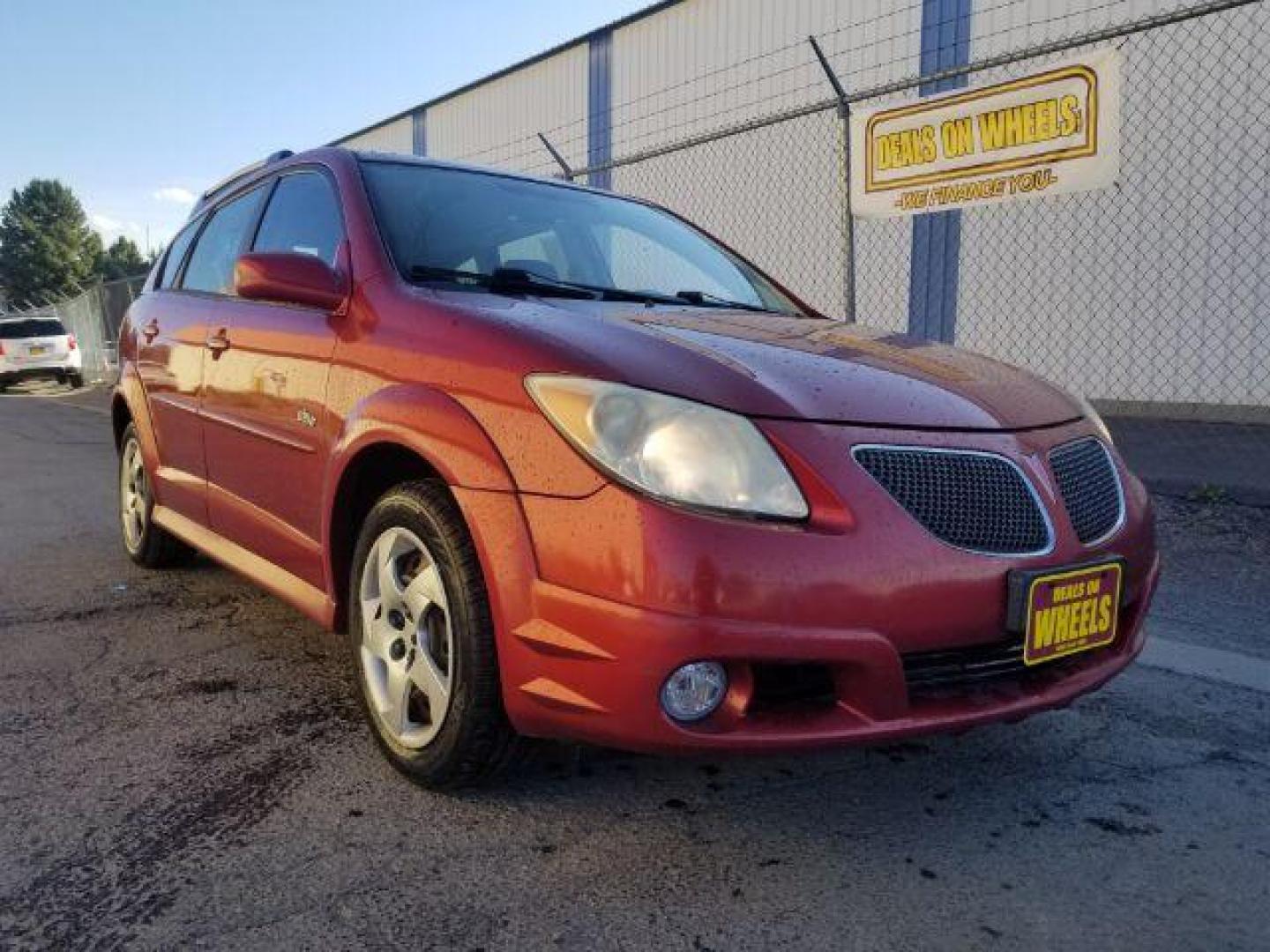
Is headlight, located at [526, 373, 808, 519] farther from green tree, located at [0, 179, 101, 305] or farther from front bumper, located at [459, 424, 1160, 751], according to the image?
green tree, located at [0, 179, 101, 305]

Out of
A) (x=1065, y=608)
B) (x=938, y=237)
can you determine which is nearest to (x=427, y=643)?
(x=1065, y=608)

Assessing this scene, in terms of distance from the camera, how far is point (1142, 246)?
8188 mm

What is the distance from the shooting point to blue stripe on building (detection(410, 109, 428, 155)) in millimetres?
17219

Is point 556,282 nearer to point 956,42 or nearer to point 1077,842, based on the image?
point 1077,842

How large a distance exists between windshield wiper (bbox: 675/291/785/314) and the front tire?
3.78ft

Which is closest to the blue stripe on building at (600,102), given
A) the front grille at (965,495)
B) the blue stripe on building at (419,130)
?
the blue stripe on building at (419,130)

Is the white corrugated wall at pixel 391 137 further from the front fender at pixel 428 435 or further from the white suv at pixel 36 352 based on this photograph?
the front fender at pixel 428 435

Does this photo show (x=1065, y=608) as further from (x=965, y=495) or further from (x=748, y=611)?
(x=748, y=611)

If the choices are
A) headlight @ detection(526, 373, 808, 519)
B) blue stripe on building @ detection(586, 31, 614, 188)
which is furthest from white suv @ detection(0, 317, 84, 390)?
headlight @ detection(526, 373, 808, 519)

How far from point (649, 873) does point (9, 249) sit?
103 m

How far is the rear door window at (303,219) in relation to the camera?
2980 mm

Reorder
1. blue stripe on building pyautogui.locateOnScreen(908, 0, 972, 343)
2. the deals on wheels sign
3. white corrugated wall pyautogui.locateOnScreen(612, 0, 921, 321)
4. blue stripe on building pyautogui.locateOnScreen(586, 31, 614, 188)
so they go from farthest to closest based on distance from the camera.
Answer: blue stripe on building pyautogui.locateOnScreen(586, 31, 614, 188)
white corrugated wall pyautogui.locateOnScreen(612, 0, 921, 321)
blue stripe on building pyautogui.locateOnScreen(908, 0, 972, 343)
the deals on wheels sign

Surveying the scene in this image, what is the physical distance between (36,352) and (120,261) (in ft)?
282

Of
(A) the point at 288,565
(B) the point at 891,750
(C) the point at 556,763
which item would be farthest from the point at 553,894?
(A) the point at 288,565
